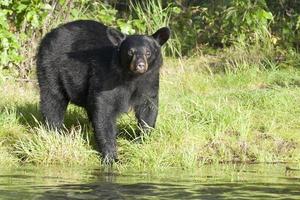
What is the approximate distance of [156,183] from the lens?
311 inches

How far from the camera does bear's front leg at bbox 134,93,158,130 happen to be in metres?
9.70

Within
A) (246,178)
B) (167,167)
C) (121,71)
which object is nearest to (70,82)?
(121,71)

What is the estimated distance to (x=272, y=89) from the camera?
39.5 ft

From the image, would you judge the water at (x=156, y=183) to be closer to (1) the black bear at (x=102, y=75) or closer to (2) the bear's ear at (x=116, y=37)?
(1) the black bear at (x=102, y=75)

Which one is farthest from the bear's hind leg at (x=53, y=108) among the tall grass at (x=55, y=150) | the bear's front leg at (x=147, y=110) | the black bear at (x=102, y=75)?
the bear's front leg at (x=147, y=110)

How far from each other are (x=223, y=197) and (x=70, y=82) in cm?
355

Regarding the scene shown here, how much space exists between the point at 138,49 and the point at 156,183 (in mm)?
1968

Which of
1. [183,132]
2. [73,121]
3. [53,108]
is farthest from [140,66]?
[73,121]

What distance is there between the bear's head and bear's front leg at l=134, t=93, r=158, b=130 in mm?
432

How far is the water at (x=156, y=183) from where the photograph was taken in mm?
7195

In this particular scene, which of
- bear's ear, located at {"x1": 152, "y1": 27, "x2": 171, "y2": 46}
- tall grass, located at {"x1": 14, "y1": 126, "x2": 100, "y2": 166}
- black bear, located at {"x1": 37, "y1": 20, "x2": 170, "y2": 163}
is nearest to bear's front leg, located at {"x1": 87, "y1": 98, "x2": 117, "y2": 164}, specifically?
black bear, located at {"x1": 37, "y1": 20, "x2": 170, "y2": 163}

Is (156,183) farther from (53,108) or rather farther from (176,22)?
(176,22)

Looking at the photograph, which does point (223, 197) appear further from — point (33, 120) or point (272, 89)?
point (272, 89)

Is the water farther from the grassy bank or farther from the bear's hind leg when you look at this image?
the bear's hind leg
